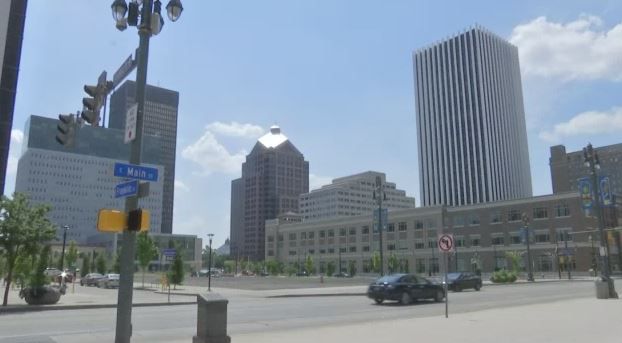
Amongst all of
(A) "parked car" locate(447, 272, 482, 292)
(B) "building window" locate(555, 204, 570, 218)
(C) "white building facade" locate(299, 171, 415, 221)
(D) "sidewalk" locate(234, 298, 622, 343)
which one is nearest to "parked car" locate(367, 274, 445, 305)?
(D) "sidewalk" locate(234, 298, 622, 343)

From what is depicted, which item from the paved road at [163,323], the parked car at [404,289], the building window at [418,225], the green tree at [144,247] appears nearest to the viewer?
the paved road at [163,323]

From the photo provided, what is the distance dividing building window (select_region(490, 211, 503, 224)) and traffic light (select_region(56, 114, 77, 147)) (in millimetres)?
100406

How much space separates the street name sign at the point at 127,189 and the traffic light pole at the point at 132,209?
0.17 meters

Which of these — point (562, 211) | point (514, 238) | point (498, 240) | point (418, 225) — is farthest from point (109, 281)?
point (418, 225)

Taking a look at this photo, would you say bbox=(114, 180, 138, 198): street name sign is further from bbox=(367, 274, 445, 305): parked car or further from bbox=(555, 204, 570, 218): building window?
bbox=(555, 204, 570, 218): building window

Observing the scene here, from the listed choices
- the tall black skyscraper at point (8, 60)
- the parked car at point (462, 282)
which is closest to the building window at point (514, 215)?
the parked car at point (462, 282)

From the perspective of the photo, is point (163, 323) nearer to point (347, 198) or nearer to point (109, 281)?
point (109, 281)

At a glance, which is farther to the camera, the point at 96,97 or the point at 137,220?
the point at 96,97

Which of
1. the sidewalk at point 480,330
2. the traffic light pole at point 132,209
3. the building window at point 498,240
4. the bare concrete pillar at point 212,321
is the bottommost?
the sidewalk at point 480,330

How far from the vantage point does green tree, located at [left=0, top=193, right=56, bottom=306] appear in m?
25.8

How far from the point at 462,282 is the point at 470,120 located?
131m

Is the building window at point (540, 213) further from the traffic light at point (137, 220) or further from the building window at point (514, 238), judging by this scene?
the traffic light at point (137, 220)

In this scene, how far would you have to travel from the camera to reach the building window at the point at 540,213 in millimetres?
98188

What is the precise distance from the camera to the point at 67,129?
45.8 ft
